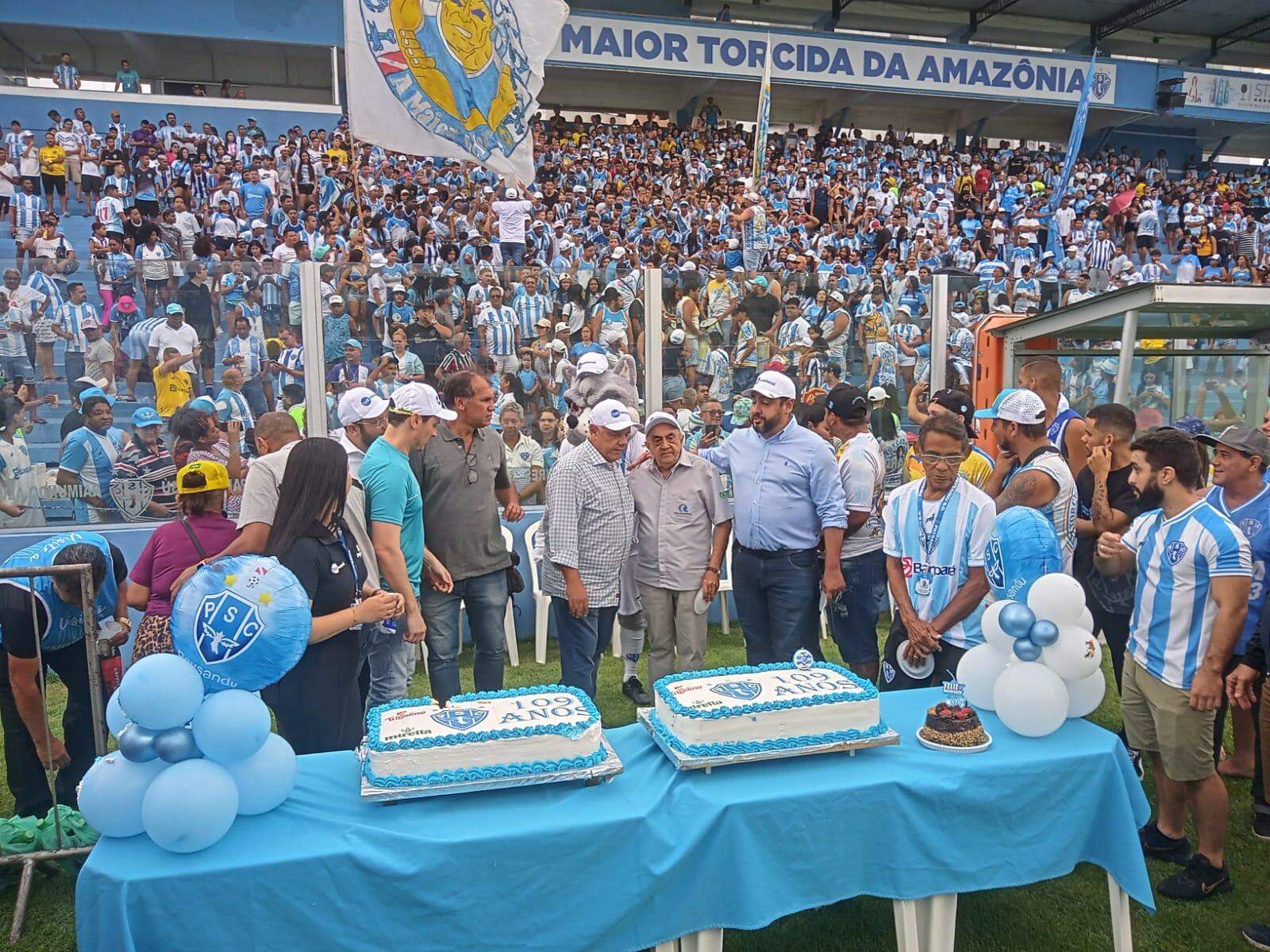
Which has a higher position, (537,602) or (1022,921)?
(537,602)

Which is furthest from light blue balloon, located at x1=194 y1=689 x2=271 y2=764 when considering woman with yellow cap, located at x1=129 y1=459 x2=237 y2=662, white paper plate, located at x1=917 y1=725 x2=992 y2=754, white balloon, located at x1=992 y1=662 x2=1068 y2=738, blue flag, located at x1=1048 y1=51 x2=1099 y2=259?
blue flag, located at x1=1048 y1=51 x2=1099 y2=259

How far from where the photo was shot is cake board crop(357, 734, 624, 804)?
8.24 feet

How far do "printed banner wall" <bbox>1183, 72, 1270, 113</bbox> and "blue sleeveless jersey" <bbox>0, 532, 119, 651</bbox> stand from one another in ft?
110

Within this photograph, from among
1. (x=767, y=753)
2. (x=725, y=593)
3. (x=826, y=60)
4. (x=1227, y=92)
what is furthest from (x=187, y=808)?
(x=1227, y=92)

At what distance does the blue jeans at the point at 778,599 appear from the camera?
4.72 metres

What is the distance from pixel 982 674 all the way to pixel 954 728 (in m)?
0.41

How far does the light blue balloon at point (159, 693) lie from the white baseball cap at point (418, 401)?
1806mm

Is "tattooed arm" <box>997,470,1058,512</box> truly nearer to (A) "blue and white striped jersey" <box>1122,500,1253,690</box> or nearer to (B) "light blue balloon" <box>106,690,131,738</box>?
(A) "blue and white striped jersey" <box>1122,500,1253,690</box>

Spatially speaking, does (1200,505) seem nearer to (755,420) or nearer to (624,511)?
(755,420)

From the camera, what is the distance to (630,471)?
16.6ft

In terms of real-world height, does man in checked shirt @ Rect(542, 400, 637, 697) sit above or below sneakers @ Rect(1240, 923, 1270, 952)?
above

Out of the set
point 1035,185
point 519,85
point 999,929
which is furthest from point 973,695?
point 1035,185

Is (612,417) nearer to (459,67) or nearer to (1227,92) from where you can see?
(459,67)

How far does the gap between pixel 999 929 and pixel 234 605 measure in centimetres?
275
